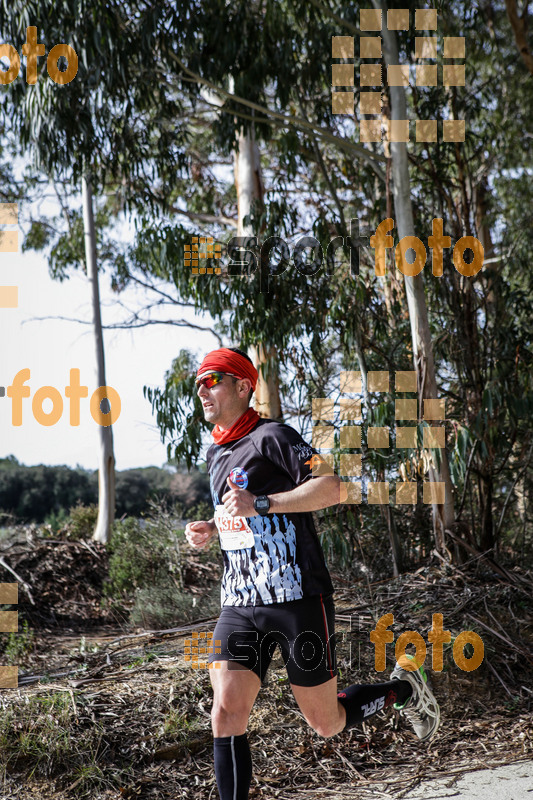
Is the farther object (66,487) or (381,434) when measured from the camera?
(66,487)

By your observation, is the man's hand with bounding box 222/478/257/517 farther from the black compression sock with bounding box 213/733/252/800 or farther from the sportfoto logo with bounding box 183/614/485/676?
the sportfoto logo with bounding box 183/614/485/676

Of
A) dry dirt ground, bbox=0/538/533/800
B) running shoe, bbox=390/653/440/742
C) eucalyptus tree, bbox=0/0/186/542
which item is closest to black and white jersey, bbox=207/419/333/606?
running shoe, bbox=390/653/440/742

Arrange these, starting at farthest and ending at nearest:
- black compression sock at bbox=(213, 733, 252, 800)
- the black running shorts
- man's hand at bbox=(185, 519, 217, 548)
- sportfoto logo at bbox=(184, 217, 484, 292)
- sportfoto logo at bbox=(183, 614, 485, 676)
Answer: sportfoto logo at bbox=(184, 217, 484, 292) → sportfoto logo at bbox=(183, 614, 485, 676) → man's hand at bbox=(185, 519, 217, 548) → the black running shorts → black compression sock at bbox=(213, 733, 252, 800)

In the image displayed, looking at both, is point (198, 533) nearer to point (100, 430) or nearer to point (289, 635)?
point (289, 635)

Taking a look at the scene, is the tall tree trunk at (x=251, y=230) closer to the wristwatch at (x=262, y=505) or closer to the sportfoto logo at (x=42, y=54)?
the sportfoto logo at (x=42, y=54)

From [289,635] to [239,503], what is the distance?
0.54m

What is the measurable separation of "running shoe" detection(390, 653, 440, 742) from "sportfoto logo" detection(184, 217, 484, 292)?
349cm

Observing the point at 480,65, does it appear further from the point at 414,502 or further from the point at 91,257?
the point at 414,502

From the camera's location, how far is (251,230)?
25.8 ft

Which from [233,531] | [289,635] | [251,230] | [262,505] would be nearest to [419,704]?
[289,635]

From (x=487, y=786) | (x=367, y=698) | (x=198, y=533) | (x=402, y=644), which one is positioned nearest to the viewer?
(x=198, y=533)

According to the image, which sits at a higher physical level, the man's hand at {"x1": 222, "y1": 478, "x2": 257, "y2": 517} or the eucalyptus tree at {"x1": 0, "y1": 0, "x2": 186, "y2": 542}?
the eucalyptus tree at {"x1": 0, "y1": 0, "x2": 186, "y2": 542}

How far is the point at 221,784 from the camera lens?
2666mm

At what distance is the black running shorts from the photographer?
109 inches
